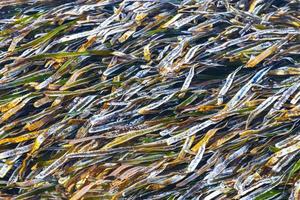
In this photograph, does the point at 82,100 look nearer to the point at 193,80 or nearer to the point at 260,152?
the point at 193,80

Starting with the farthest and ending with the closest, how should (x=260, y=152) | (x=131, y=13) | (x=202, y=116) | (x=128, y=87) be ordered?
(x=131, y=13) < (x=128, y=87) < (x=202, y=116) < (x=260, y=152)

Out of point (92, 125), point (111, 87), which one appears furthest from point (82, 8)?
point (92, 125)

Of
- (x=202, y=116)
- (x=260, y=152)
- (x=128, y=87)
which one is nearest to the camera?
(x=260, y=152)

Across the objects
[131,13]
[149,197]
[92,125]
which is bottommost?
[149,197]

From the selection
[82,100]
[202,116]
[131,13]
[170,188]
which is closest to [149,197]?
[170,188]

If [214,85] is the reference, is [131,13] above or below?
above

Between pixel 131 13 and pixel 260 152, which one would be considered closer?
pixel 260 152

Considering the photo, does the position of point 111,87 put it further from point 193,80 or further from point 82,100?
point 193,80
